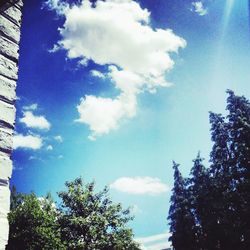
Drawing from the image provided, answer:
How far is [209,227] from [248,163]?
9042 mm

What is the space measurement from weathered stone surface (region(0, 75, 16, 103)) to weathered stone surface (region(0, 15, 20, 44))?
1.57 ft

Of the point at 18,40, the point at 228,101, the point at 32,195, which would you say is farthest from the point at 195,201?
the point at 18,40

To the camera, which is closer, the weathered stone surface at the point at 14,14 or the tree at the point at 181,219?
the weathered stone surface at the point at 14,14

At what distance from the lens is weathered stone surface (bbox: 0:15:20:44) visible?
10.1 ft

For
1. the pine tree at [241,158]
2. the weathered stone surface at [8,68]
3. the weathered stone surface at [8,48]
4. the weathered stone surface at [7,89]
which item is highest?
the pine tree at [241,158]

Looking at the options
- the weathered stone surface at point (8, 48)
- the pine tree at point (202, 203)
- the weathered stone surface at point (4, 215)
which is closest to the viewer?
the weathered stone surface at point (4, 215)

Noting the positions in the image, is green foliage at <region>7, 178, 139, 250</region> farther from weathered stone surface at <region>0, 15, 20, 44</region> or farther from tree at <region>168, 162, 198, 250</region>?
weathered stone surface at <region>0, 15, 20, 44</region>

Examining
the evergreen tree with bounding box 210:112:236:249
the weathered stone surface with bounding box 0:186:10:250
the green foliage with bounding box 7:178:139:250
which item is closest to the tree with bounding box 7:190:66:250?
the green foliage with bounding box 7:178:139:250

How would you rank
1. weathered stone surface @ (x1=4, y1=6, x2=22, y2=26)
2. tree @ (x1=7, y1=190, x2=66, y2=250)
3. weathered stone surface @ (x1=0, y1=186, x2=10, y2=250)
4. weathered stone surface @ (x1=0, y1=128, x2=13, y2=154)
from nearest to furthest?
weathered stone surface @ (x1=0, y1=186, x2=10, y2=250), weathered stone surface @ (x1=0, y1=128, x2=13, y2=154), weathered stone surface @ (x1=4, y1=6, x2=22, y2=26), tree @ (x1=7, y1=190, x2=66, y2=250)

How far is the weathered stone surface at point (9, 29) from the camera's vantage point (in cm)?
309

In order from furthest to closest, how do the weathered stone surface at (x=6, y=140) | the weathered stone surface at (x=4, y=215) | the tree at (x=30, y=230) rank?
the tree at (x=30, y=230)
the weathered stone surface at (x=6, y=140)
the weathered stone surface at (x=4, y=215)

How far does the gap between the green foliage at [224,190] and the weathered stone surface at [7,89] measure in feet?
105

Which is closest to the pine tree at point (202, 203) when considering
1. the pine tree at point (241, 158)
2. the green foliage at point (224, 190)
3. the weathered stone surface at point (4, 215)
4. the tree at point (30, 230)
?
the green foliage at point (224, 190)

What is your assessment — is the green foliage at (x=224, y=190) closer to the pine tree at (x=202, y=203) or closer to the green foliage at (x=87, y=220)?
the pine tree at (x=202, y=203)
